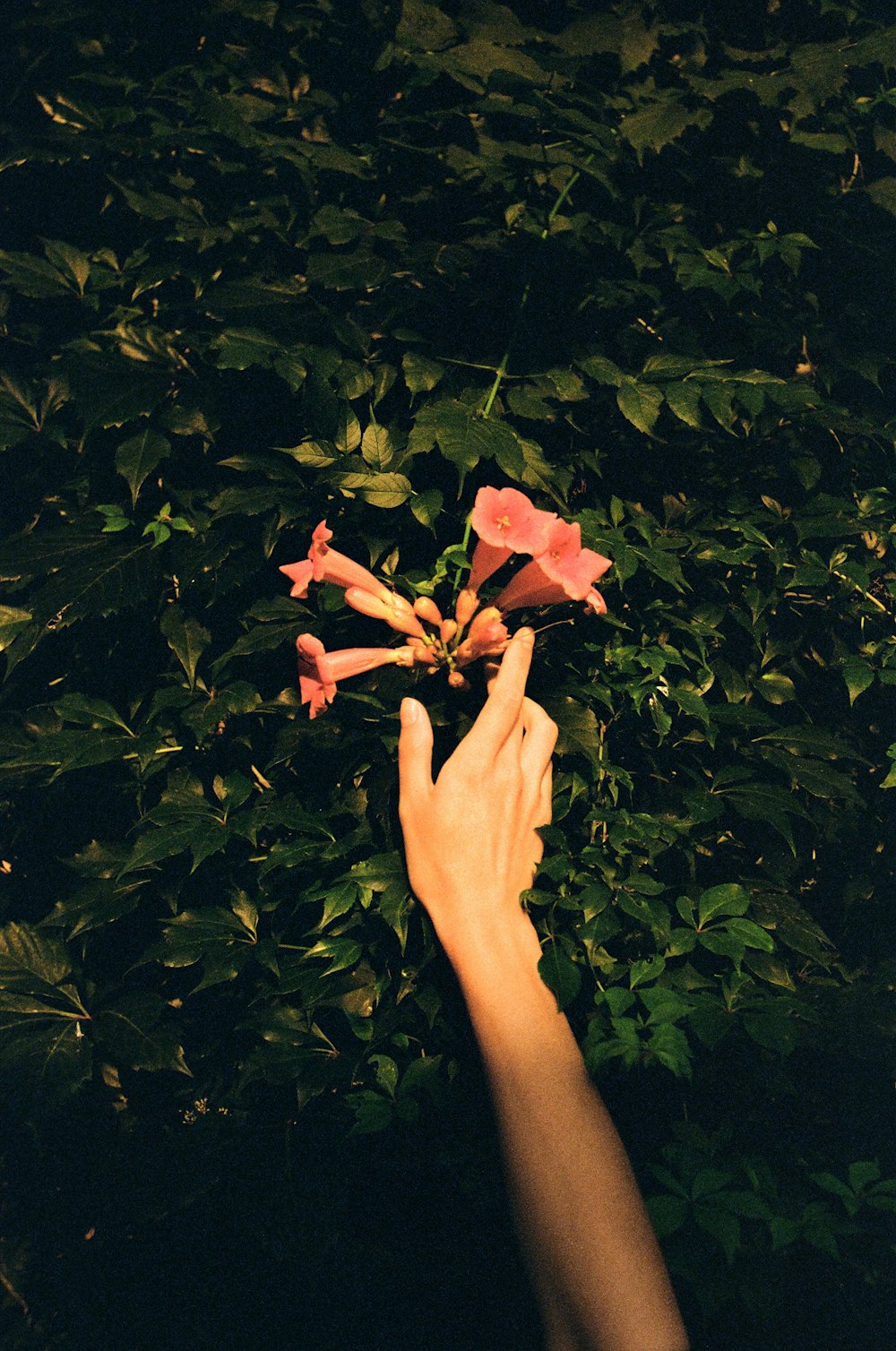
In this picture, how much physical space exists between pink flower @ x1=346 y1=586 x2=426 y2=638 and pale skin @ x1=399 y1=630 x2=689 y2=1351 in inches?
11.4

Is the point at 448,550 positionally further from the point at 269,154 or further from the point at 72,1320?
the point at 72,1320

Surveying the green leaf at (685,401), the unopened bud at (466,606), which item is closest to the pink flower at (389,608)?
the unopened bud at (466,606)

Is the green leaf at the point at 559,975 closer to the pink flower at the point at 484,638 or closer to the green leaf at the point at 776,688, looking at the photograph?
the pink flower at the point at 484,638

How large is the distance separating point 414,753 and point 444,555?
0.59m

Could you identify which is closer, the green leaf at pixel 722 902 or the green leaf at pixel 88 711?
the green leaf at pixel 722 902

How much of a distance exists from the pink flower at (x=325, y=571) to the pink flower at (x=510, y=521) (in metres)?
0.34

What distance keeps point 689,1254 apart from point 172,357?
2648 mm

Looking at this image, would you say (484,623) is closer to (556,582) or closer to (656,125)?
(556,582)

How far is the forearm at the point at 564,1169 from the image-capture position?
1.32 m

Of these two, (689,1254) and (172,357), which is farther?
(172,357)

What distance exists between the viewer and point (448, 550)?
82.7 inches

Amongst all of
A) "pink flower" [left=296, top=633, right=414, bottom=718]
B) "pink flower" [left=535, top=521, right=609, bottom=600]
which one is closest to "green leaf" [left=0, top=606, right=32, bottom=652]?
"pink flower" [left=296, top=633, right=414, bottom=718]

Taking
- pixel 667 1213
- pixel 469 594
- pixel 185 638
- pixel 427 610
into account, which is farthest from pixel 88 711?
pixel 667 1213

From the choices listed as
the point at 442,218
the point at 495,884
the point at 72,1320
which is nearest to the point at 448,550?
the point at 495,884
